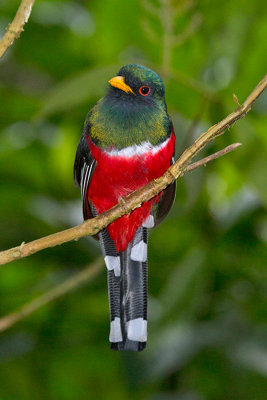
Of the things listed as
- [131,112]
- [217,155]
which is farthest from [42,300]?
[217,155]

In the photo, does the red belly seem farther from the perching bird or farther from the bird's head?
the bird's head

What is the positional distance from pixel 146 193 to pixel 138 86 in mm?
563

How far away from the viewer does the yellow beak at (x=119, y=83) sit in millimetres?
2398

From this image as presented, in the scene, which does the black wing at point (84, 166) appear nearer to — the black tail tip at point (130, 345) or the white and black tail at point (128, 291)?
the white and black tail at point (128, 291)

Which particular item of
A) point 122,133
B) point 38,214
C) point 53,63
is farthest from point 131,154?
point 53,63

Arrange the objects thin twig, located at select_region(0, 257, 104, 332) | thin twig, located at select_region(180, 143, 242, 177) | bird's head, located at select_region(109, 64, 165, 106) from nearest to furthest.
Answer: thin twig, located at select_region(180, 143, 242, 177) → thin twig, located at select_region(0, 257, 104, 332) → bird's head, located at select_region(109, 64, 165, 106)

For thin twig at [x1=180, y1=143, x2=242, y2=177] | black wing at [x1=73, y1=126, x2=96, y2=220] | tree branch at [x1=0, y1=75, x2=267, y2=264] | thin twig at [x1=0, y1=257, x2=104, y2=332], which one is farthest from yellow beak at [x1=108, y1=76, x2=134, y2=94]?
thin twig at [x1=0, y1=257, x2=104, y2=332]

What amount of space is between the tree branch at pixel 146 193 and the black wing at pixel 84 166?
0.38m

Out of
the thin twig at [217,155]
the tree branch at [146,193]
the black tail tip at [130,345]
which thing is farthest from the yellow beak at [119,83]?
the black tail tip at [130,345]

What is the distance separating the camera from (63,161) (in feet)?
11.6

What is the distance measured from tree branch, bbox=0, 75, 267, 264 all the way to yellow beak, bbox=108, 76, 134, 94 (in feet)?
1.49

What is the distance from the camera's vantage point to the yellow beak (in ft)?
7.87

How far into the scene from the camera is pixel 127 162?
231cm

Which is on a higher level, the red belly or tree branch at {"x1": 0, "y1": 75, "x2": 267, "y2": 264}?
the red belly
